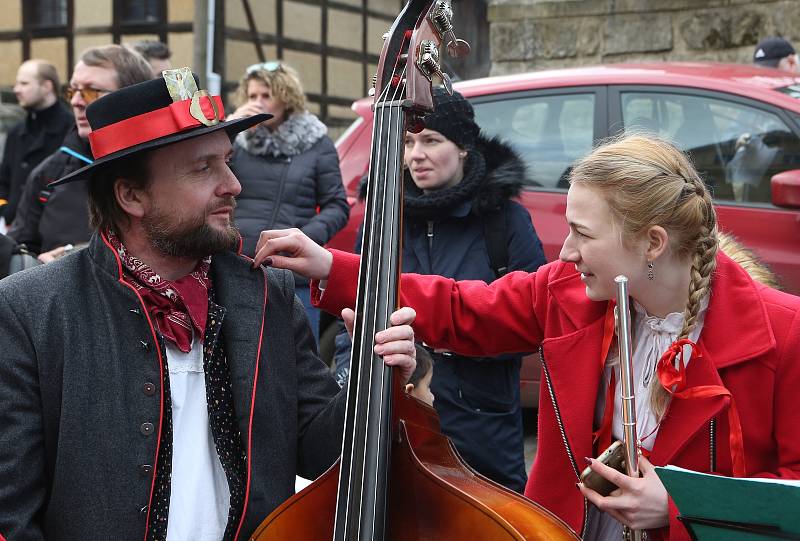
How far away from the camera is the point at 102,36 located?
44.5 feet

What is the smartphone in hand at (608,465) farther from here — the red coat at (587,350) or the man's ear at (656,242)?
the man's ear at (656,242)

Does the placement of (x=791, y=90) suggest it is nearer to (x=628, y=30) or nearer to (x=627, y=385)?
(x=627, y=385)

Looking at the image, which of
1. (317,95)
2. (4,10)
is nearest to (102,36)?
(4,10)

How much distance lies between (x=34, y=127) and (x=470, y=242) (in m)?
5.03

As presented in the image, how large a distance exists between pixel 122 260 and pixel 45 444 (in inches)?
18.7

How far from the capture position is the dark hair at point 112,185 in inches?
110

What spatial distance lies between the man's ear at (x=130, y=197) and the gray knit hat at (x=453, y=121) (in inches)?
66.6

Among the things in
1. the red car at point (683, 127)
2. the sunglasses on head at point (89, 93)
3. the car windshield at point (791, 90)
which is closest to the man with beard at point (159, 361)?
the sunglasses on head at point (89, 93)

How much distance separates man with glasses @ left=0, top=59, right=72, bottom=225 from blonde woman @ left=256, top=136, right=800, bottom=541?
5.41 metres

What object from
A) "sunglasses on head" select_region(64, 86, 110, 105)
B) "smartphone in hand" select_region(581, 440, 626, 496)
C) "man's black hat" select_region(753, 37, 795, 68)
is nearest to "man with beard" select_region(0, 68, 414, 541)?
"smartphone in hand" select_region(581, 440, 626, 496)

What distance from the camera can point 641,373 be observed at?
2.83m

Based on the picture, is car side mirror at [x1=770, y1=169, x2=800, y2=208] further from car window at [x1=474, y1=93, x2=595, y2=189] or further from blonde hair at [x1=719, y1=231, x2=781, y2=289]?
blonde hair at [x1=719, y1=231, x2=781, y2=289]

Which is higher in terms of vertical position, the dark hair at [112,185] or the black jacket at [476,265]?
the dark hair at [112,185]

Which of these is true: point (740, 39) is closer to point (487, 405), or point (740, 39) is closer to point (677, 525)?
point (487, 405)
